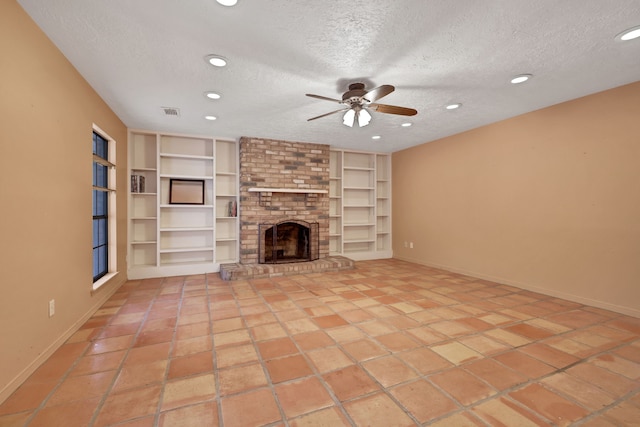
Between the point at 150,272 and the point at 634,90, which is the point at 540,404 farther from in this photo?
the point at 150,272

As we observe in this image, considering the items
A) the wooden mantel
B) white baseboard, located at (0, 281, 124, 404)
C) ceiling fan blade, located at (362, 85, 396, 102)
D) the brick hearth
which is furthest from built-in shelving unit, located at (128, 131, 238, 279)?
ceiling fan blade, located at (362, 85, 396, 102)

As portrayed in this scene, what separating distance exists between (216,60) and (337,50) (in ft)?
3.58

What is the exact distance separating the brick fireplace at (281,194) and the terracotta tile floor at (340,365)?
166 cm

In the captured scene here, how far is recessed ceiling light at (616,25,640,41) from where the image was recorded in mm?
2101

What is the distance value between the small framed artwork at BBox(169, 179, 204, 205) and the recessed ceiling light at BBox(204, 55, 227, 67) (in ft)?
10.1

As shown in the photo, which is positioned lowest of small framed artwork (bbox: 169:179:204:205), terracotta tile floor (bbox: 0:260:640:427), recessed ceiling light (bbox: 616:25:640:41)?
terracotta tile floor (bbox: 0:260:640:427)

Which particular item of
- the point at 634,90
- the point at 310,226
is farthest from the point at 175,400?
the point at 634,90

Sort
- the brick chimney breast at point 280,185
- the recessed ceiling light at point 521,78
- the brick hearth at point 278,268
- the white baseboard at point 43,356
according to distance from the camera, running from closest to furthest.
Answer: the white baseboard at point 43,356 → the recessed ceiling light at point 521,78 → the brick hearth at point 278,268 → the brick chimney breast at point 280,185

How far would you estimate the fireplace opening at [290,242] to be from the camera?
5.38 metres

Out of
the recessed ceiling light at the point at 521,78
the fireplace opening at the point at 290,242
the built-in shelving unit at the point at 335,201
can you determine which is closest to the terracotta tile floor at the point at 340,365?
the fireplace opening at the point at 290,242

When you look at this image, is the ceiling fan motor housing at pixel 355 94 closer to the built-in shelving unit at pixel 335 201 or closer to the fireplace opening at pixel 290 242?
the fireplace opening at pixel 290 242

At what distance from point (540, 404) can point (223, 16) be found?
3.26m

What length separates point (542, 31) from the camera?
2.13 metres

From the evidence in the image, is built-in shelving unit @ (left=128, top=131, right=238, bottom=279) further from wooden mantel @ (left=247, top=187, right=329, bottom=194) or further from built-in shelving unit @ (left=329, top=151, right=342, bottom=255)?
built-in shelving unit @ (left=329, top=151, right=342, bottom=255)
